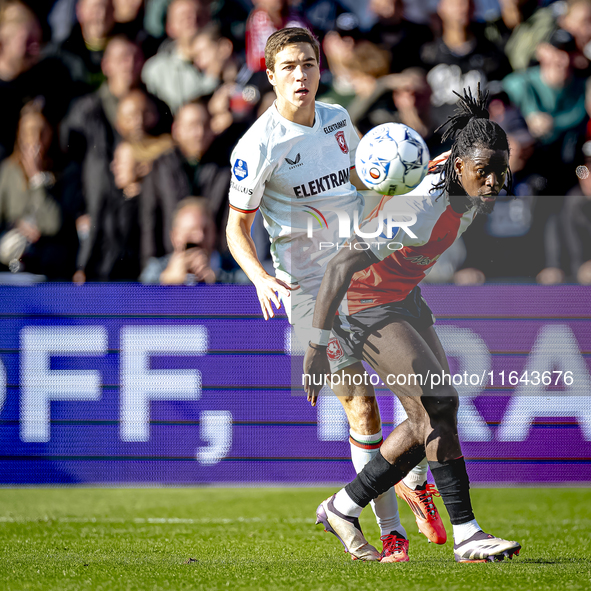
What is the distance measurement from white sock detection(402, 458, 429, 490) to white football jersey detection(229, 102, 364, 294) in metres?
1.12

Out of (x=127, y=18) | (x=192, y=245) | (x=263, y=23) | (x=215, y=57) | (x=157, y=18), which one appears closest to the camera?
(x=192, y=245)

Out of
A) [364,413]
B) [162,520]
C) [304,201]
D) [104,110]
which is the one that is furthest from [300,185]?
[104,110]

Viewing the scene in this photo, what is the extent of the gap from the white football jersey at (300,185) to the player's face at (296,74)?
0.11 metres

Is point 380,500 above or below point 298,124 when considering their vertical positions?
below

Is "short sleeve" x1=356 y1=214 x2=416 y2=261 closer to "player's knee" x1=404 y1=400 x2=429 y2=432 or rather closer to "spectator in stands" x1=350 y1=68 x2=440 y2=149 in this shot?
"player's knee" x1=404 y1=400 x2=429 y2=432

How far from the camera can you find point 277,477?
588cm

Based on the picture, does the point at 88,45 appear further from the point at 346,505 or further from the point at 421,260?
the point at 346,505

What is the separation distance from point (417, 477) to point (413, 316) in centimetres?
91

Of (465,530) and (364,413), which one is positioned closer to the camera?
(465,530)

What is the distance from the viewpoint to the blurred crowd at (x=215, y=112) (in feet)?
19.7

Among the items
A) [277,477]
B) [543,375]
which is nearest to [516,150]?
[543,375]

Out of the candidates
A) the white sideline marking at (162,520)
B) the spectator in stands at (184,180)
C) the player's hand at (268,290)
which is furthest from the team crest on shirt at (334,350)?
the spectator in stands at (184,180)

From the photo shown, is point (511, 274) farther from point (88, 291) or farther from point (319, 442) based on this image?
point (88, 291)

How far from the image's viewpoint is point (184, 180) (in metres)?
6.28
